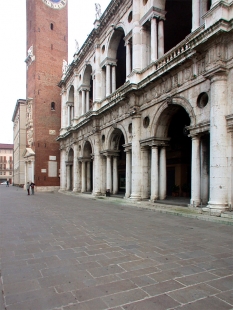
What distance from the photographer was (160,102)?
1331 cm

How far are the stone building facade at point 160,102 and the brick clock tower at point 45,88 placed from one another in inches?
324

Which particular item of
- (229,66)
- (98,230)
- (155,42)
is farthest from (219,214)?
(155,42)

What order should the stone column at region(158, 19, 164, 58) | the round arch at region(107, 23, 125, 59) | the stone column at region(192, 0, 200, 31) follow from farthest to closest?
the round arch at region(107, 23, 125, 59), the stone column at region(158, 19, 164, 58), the stone column at region(192, 0, 200, 31)

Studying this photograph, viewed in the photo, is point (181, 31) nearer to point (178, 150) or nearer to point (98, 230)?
point (178, 150)

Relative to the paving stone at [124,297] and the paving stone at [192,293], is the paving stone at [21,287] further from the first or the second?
the paving stone at [192,293]

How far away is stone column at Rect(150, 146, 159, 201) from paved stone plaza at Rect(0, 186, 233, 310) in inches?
236

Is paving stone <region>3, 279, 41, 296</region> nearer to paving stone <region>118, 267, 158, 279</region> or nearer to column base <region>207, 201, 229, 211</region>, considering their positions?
paving stone <region>118, 267, 158, 279</region>

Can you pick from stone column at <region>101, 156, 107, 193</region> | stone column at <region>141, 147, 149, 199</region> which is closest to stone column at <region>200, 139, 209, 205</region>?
stone column at <region>141, 147, 149, 199</region>

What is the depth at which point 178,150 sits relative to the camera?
17.2 metres

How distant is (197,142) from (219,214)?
323 centimetres

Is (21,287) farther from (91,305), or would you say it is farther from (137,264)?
(137,264)

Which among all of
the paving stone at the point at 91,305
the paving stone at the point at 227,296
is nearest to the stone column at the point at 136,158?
the paving stone at the point at 227,296

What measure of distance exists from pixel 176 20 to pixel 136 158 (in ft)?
34.0

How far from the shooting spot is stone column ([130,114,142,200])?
15.1m
